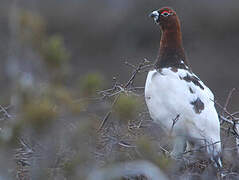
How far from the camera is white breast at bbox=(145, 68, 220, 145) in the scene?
469 centimetres

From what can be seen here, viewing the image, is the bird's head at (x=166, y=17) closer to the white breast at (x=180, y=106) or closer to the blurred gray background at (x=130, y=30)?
the white breast at (x=180, y=106)

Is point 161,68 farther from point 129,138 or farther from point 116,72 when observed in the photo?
point 116,72

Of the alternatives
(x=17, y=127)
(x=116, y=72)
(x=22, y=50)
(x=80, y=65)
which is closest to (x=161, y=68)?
(x=22, y=50)

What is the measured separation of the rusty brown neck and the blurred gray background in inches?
316

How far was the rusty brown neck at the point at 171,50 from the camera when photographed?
5074 mm

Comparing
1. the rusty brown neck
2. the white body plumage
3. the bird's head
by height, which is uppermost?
the bird's head

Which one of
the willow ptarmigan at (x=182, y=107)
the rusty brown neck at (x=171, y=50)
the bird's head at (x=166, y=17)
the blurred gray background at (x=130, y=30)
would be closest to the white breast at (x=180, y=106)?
the willow ptarmigan at (x=182, y=107)

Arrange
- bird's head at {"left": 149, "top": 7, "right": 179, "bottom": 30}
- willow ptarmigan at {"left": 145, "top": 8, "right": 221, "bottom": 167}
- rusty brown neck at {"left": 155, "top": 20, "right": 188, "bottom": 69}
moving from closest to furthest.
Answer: willow ptarmigan at {"left": 145, "top": 8, "right": 221, "bottom": 167} → rusty brown neck at {"left": 155, "top": 20, "right": 188, "bottom": 69} → bird's head at {"left": 149, "top": 7, "right": 179, "bottom": 30}

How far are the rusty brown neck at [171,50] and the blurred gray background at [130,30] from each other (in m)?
8.02

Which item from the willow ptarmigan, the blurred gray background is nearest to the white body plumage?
the willow ptarmigan

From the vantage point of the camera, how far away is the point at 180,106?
4715 mm

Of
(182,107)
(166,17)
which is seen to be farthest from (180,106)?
(166,17)

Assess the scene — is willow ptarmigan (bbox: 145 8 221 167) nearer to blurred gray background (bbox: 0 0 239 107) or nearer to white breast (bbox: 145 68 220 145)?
white breast (bbox: 145 68 220 145)

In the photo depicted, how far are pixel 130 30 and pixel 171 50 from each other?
9.94 meters
